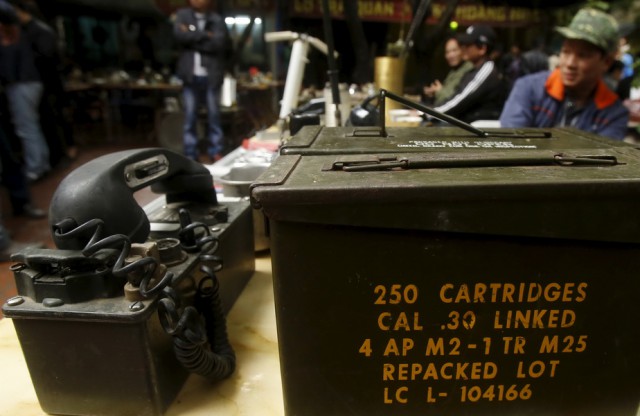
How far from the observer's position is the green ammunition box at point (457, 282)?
0.54 metres

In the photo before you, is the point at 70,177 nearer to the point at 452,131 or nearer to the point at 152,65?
the point at 452,131

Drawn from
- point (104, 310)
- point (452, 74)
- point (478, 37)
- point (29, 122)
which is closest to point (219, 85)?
point (29, 122)

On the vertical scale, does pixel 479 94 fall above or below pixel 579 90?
below

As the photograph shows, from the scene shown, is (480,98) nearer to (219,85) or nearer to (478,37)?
(478,37)

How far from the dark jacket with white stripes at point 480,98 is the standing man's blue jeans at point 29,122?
3541 millimetres

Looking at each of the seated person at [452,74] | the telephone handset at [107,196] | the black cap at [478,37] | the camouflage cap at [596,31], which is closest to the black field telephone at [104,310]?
the telephone handset at [107,196]

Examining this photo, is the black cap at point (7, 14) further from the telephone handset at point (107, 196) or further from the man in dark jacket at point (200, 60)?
the telephone handset at point (107, 196)

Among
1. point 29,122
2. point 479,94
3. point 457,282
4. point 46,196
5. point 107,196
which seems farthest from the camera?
point 29,122

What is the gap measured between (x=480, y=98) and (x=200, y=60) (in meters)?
2.93

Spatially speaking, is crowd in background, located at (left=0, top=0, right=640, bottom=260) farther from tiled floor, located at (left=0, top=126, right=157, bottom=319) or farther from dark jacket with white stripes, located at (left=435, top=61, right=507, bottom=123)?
tiled floor, located at (left=0, top=126, right=157, bottom=319)

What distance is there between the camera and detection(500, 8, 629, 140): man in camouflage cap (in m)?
1.82

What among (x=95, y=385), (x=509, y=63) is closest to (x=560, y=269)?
(x=95, y=385)

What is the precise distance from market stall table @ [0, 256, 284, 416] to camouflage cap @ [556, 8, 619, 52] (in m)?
1.66

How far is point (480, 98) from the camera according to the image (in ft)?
11.0
